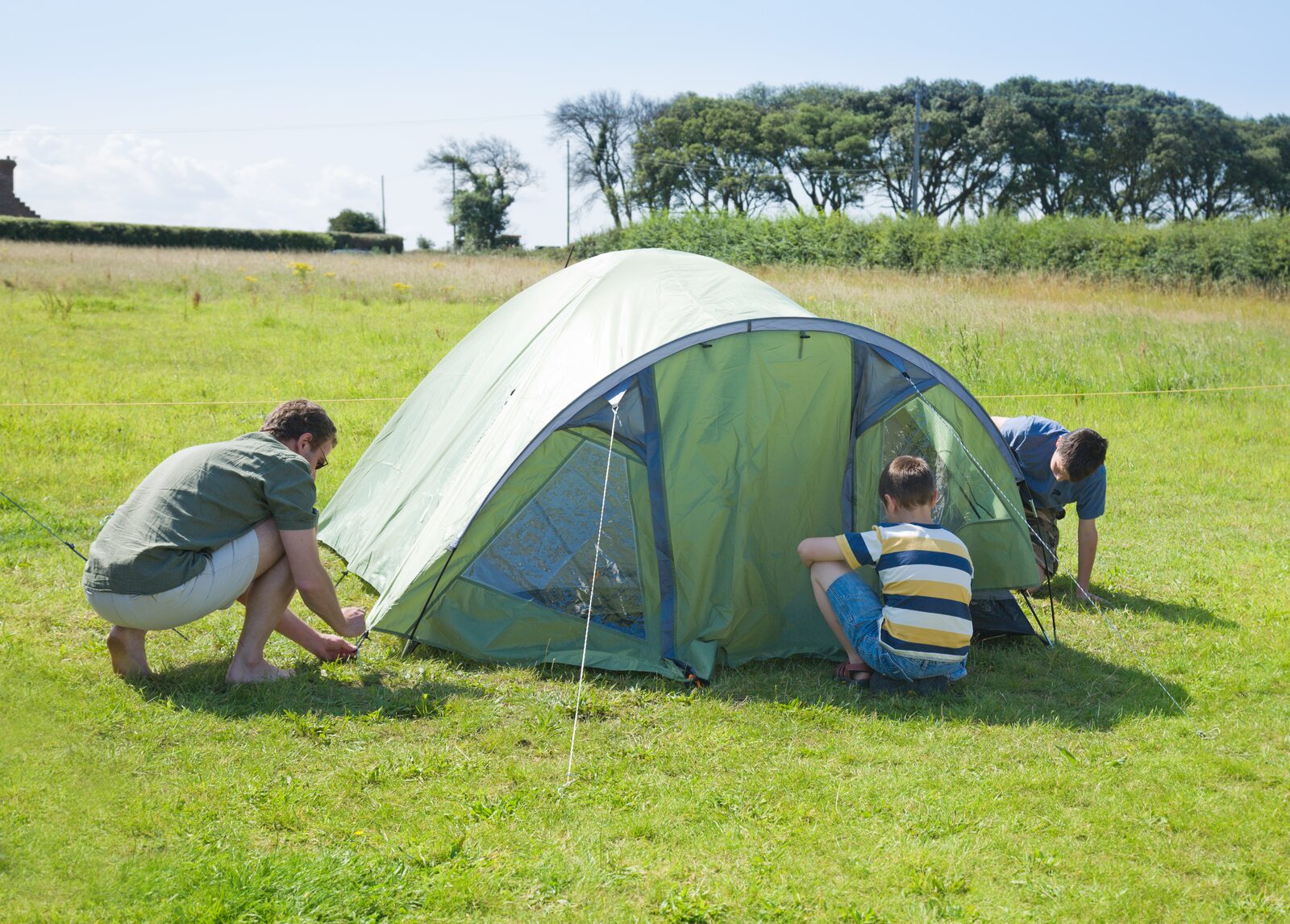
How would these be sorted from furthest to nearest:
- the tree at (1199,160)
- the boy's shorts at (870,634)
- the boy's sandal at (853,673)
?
the tree at (1199,160) < the boy's sandal at (853,673) < the boy's shorts at (870,634)

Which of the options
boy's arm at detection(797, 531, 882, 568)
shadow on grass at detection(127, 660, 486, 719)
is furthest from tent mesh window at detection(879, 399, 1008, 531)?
shadow on grass at detection(127, 660, 486, 719)

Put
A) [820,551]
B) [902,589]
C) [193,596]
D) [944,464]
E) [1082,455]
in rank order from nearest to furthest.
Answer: [193,596] → [902,589] → [820,551] → [944,464] → [1082,455]

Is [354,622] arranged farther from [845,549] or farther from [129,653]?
[845,549]

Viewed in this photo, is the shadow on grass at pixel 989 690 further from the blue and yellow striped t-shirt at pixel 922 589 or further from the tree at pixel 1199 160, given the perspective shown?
the tree at pixel 1199 160

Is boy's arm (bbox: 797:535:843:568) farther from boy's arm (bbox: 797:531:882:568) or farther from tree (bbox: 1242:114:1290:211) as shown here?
tree (bbox: 1242:114:1290:211)

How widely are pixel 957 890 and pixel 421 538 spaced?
2.91 metres

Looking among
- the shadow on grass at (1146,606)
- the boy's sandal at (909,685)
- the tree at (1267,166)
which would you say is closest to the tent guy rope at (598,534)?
the boy's sandal at (909,685)

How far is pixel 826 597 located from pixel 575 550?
117 centimetres

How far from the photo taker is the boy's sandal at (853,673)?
14.8 feet

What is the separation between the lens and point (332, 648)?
4.62 metres

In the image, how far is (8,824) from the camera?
3070 mm

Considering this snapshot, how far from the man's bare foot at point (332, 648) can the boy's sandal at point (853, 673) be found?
7.09ft

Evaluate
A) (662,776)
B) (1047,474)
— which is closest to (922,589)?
(662,776)

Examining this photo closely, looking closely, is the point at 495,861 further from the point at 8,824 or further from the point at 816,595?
the point at 816,595
